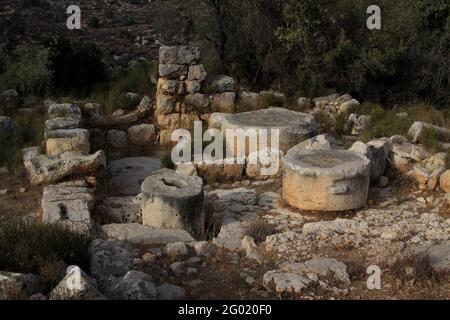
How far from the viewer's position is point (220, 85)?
12.4m

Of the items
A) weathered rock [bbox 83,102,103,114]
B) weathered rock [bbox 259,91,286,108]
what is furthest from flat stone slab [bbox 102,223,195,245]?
weathered rock [bbox 259,91,286,108]

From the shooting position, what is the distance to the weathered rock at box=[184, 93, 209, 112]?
12.2 m

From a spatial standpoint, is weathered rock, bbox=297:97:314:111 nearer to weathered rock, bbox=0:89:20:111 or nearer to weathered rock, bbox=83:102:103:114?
weathered rock, bbox=83:102:103:114

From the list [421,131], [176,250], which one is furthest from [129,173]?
[421,131]

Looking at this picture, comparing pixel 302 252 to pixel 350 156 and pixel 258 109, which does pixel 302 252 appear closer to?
pixel 350 156

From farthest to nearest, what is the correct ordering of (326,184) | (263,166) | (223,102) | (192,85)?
(223,102) < (192,85) < (263,166) < (326,184)

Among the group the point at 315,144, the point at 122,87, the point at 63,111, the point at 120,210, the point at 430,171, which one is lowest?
the point at 120,210

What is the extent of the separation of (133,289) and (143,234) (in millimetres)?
2022

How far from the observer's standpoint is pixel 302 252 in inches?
264

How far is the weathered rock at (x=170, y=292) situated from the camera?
517 centimetres

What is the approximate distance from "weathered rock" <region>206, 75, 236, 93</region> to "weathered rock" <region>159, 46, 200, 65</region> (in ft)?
2.09

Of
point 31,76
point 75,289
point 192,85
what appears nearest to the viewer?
point 75,289

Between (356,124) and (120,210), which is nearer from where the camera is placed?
(120,210)

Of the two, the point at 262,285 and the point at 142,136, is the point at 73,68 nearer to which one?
the point at 142,136
